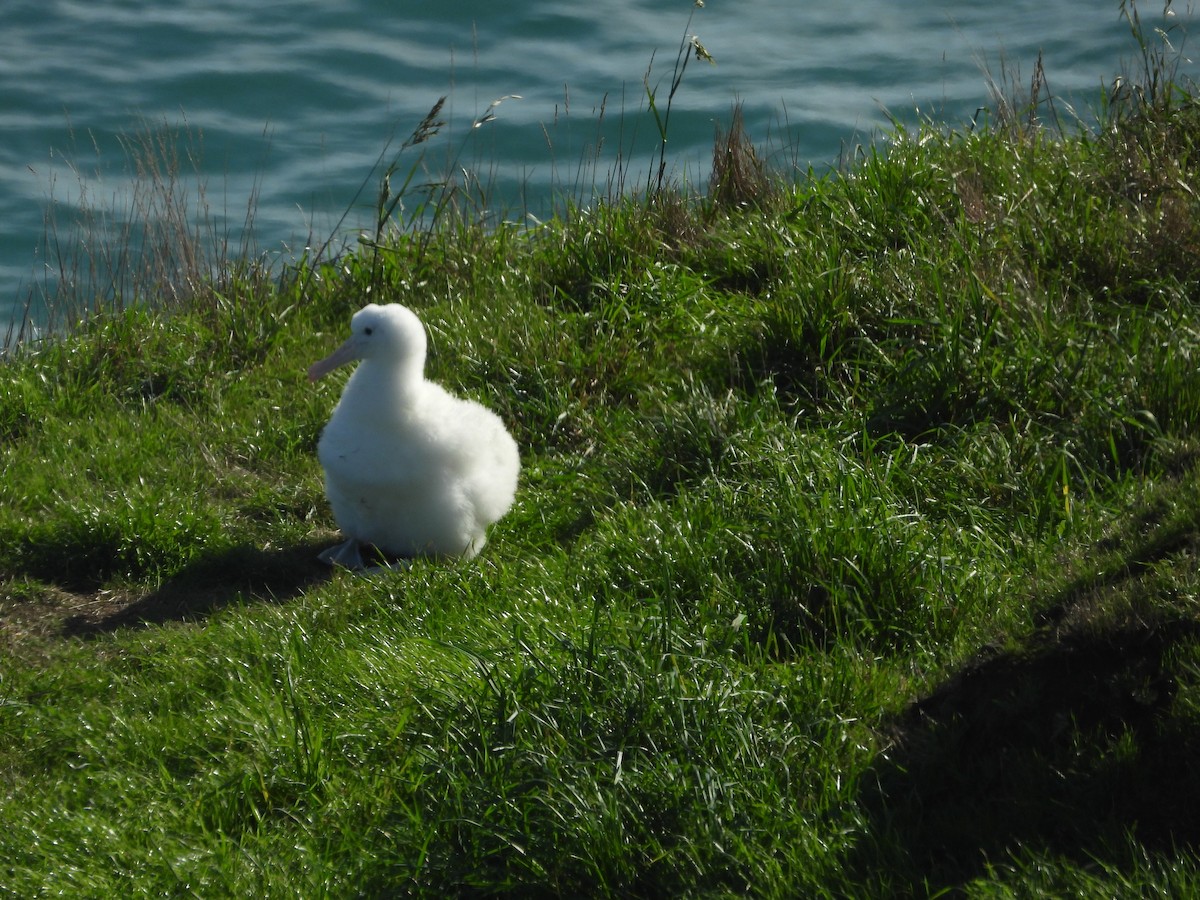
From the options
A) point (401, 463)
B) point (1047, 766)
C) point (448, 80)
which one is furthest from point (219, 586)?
point (448, 80)

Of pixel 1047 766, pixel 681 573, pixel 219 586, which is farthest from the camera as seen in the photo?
pixel 219 586

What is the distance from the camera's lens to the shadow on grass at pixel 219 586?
4.64m

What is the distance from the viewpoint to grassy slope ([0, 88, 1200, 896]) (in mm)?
3107

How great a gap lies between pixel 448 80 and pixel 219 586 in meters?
9.73

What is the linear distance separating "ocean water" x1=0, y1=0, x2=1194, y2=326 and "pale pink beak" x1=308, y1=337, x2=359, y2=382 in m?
6.29

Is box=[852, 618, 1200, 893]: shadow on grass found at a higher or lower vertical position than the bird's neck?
lower

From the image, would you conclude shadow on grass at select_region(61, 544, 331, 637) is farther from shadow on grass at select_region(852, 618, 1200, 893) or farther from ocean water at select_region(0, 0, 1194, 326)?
ocean water at select_region(0, 0, 1194, 326)

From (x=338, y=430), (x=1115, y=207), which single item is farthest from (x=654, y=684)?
(x=1115, y=207)

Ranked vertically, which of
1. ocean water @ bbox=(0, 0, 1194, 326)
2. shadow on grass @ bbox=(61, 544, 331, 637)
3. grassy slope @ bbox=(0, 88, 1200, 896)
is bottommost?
shadow on grass @ bbox=(61, 544, 331, 637)

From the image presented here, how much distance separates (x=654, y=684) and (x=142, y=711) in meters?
1.58

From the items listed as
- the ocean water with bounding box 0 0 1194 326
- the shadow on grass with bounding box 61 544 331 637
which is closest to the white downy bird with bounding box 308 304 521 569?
the shadow on grass with bounding box 61 544 331 637

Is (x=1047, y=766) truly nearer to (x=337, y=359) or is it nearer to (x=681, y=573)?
(x=681, y=573)

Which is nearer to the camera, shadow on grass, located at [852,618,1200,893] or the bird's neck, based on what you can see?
shadow on grass, located at [852,618,1200,893]

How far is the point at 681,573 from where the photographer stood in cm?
420
